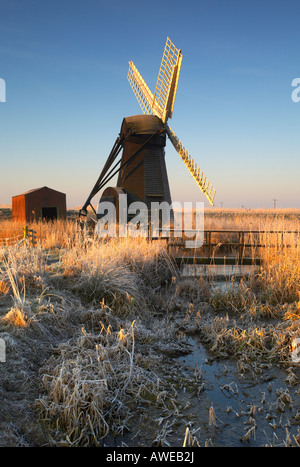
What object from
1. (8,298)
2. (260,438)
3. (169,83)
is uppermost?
(169,83)

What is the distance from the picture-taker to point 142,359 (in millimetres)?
4609

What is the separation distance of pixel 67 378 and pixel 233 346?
2.65 meters

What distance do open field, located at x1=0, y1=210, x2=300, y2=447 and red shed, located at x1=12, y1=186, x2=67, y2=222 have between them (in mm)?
14282

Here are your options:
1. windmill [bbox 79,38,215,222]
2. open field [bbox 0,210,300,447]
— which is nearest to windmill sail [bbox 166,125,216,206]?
windmill [bbox 79,38,215,222]

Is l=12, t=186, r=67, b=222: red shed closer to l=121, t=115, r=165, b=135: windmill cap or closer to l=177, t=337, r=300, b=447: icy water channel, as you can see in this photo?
l=121, t=115, r=165, b=135: windmill cap

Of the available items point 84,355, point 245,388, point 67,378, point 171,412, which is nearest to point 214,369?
point 245,388

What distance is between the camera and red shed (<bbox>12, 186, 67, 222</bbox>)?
829 inches

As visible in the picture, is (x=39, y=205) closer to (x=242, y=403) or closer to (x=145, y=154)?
(x=145, y=154)

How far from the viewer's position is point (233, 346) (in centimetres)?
536

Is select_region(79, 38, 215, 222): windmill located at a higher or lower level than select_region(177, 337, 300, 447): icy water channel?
higher

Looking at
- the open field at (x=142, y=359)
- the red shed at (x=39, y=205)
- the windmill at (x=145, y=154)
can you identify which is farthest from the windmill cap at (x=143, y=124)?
the open field at (x=142, y=359)

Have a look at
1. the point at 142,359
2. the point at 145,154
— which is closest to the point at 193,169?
the point at 145,154

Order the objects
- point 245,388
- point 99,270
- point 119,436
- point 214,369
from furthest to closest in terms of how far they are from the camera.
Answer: point 99,270, point 214,369, point 245,388, point 119,436

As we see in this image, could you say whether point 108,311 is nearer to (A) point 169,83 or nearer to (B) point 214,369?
(B) point 214,369
